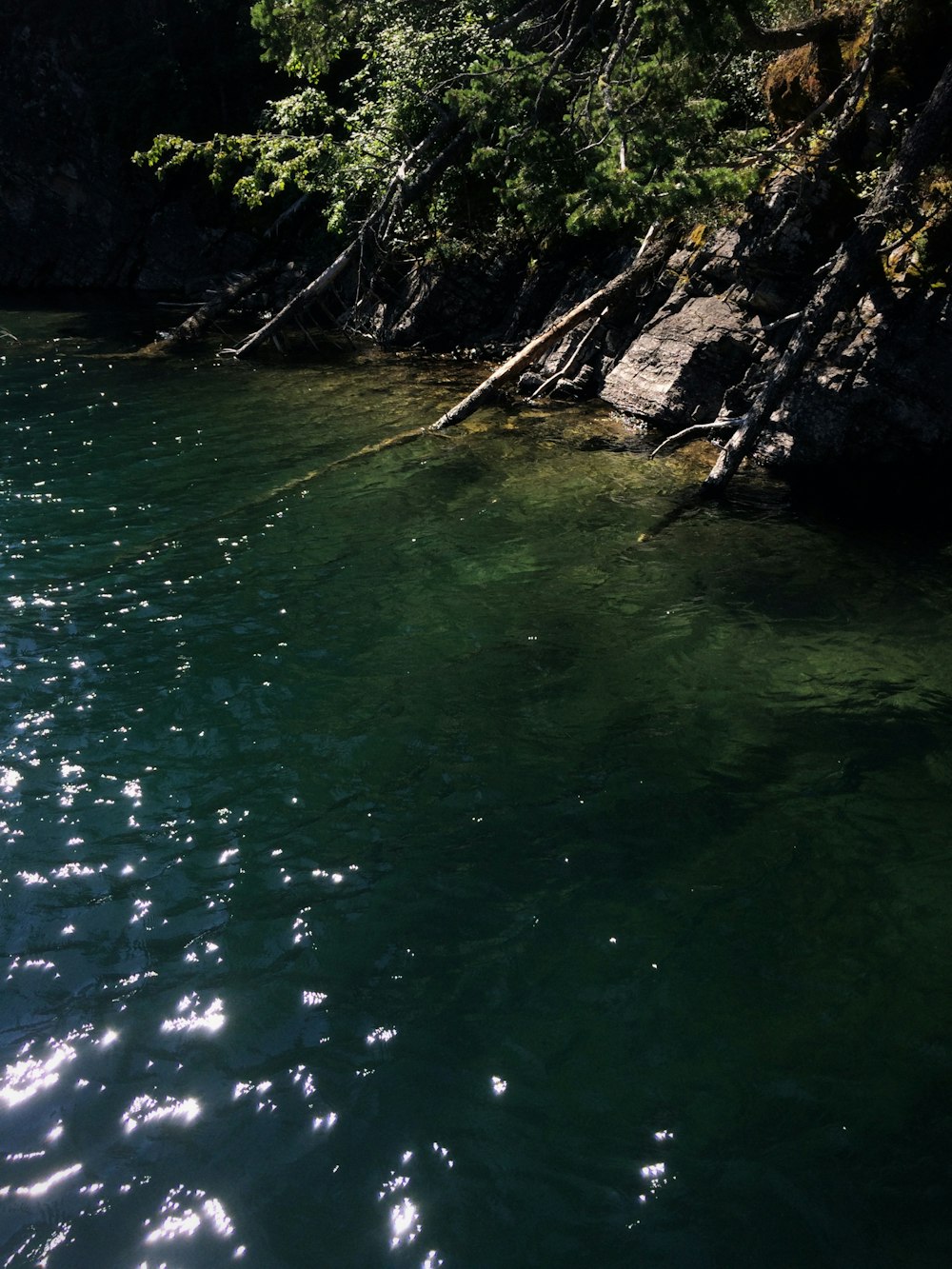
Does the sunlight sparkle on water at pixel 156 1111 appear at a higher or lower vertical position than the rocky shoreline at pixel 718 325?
lower

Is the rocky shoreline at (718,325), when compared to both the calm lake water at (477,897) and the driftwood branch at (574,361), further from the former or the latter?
the calm lake water at (477,897)

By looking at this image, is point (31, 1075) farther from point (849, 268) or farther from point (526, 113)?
point (526, 113)

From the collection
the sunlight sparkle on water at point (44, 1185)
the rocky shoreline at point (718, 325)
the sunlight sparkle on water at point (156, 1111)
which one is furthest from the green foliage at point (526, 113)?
the sunlight sparkle on water at point (44, 1185)

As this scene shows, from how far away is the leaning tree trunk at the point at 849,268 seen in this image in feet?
→ 41.1

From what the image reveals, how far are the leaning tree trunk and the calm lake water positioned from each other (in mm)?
1690

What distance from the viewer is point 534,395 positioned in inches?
718

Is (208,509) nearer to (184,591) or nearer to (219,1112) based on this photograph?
(184,591)

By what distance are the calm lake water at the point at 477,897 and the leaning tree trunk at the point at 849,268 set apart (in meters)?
1.69

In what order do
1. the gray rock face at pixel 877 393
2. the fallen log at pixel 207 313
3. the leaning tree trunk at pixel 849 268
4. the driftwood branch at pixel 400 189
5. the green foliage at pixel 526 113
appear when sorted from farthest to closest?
1. the fallen log at pixel 207 313
2. the driftwood branch at pixel 400 189
3. the gray rock face at pixel 877 393
4. the green foliage at pixel 526 113
5. the leaning tree trunk at pixel 849 268

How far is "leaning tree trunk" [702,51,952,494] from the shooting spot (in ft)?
41.1

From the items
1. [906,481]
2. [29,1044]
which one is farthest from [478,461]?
[29,1044]

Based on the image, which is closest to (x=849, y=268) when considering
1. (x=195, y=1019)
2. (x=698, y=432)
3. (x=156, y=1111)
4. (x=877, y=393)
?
(x=877, y=393)

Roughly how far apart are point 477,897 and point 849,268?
1115 cm

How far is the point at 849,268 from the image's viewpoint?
12773 mm
